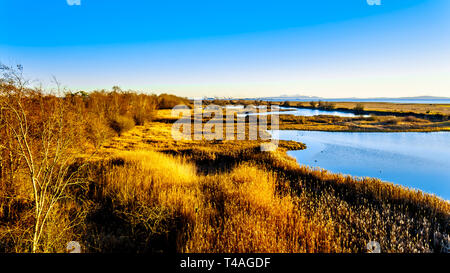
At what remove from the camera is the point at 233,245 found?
123 inches

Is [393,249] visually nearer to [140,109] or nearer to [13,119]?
[13,119]

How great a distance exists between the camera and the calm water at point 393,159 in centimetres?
980

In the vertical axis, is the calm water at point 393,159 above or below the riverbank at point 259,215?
below

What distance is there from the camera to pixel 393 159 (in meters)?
13.3
